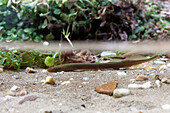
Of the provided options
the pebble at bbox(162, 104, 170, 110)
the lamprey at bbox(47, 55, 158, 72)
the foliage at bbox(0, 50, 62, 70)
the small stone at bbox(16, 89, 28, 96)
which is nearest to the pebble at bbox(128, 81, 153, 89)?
the pebble at bbox(162, 104, 170, 110)

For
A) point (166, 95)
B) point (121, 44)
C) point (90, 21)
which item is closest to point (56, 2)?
point (90, 21)

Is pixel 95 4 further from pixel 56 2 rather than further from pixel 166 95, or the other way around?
pixel 166 95

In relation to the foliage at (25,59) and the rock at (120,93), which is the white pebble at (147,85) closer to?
the rock at (120,93)

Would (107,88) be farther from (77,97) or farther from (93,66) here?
(93,66)

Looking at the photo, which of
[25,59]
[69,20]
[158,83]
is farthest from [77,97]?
[69,20]

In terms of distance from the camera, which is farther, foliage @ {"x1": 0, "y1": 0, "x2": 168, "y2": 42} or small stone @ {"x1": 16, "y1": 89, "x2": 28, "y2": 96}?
foliage @ {"x1": 0, "y1": 0, "x2": 168, "y2": 42}

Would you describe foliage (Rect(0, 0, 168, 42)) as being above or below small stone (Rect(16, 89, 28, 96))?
above

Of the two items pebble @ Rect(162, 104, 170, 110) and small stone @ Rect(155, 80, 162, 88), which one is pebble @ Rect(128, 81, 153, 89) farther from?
pebble @ Rect(162, 104, 170, 110)

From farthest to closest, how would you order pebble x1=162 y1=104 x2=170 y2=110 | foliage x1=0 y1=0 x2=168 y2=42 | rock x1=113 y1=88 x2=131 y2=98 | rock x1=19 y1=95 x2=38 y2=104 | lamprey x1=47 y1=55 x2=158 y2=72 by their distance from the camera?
foliage x1=0 y1=0 x2=168 y2=42 → lamprey x1=47 y1=55 x2=158 y2=72 → rock x1=113 y1=88 x2=131 y2=98 → rock x1=19 y1=95 x2=38 y2=104 → pebble x1=162 y1=104 x2=170 y2=110

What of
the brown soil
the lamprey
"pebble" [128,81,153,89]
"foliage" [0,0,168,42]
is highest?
"foliage" [0,0,168,42]
